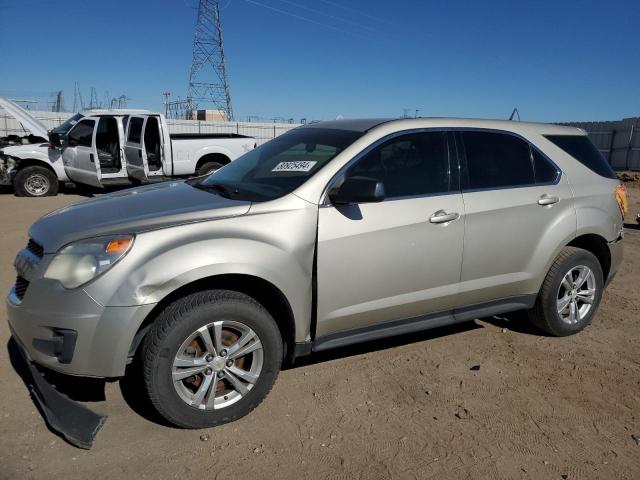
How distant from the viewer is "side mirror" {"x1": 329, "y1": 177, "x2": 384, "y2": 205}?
303 centimetres

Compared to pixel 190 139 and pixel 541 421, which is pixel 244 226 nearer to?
pixel 541 421

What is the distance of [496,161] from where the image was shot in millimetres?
3906

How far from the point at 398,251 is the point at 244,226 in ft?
3.41

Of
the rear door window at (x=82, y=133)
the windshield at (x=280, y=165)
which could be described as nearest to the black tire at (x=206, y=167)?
the rear door window at (x=82, y=133)

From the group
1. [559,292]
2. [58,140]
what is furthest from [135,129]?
[559,292]

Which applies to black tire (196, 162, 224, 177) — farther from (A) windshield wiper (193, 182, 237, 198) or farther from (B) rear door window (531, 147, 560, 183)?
(B) rear door window (531, 147, 560, 183)

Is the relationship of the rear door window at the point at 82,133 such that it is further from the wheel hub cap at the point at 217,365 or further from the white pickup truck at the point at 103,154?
the wheel hub cap at the point at 217,365

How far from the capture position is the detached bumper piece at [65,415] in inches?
109

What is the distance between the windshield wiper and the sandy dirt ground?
4.40ft

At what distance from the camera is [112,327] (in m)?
2.59

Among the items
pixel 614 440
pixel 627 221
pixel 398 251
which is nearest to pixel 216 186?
pixel 398 251

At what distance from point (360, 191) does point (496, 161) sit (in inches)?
56.7

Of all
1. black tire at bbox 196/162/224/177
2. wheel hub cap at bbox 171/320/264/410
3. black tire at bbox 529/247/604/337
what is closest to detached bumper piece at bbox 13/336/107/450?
wheel hub cap at bbox 171/320/264/410

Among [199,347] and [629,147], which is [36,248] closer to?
[199,347]
